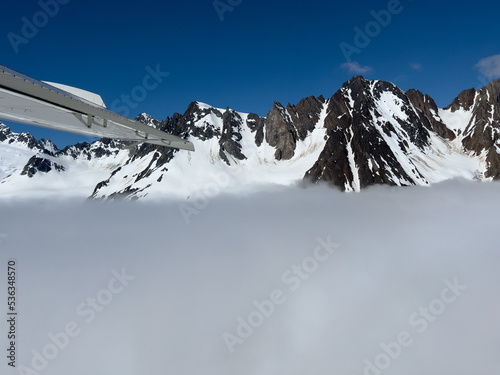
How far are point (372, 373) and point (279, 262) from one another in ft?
311
